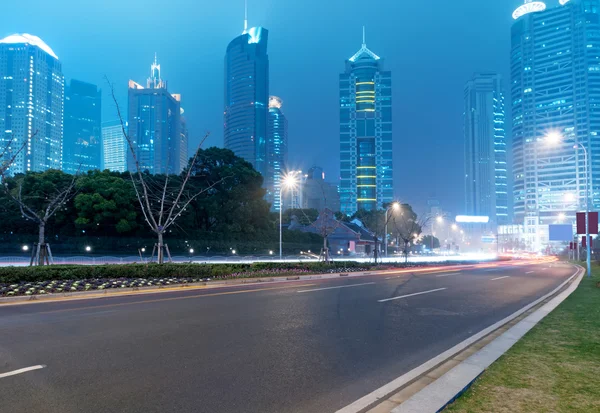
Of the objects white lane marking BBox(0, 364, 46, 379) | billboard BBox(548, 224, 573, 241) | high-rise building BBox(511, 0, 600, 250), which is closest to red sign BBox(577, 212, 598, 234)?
billboard BBox(548, 224, 573, 241)

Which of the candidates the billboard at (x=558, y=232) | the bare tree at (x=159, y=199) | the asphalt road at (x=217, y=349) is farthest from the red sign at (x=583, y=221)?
the billboard at (x=558, y=232)

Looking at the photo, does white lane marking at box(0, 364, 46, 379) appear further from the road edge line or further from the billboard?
the billboard

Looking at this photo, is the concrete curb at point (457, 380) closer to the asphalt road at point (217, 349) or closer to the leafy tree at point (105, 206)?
the asphalt road at point (217, 349)

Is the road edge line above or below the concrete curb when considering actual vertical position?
below

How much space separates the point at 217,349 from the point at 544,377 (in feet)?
16.2

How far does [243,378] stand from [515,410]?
10.9 ft

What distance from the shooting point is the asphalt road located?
16.4 ft

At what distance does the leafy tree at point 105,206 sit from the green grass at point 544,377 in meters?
38.4

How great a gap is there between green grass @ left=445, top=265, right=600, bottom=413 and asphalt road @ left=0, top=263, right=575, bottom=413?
49.9 inches

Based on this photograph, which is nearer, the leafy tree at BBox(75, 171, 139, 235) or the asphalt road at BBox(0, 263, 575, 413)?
the asphalt road at BBox(0, 263, 575, 413)

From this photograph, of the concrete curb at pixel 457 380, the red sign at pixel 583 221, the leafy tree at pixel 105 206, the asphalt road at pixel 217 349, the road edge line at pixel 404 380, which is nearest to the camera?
the concrete curb at pixel 457 380

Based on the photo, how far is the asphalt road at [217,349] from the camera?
4992 millimetres

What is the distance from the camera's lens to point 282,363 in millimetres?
6449

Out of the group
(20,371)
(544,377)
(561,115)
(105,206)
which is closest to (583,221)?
(544,377)
